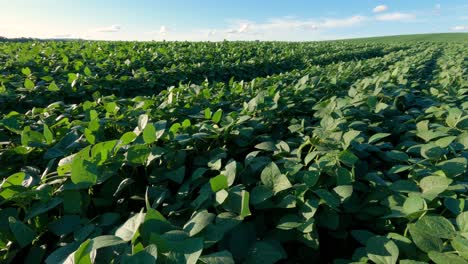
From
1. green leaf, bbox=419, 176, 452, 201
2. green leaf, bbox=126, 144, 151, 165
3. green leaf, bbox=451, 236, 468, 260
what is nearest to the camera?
green leaf, bbox=451, 236, 468, 260

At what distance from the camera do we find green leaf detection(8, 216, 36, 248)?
3.30 ft

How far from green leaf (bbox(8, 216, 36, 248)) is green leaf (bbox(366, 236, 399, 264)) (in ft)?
3.74

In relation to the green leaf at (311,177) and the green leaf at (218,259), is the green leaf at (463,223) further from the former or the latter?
the green leaf at (218,259)

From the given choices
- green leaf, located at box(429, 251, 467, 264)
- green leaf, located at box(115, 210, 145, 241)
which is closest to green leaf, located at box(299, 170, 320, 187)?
green leaf, located at box(429, 251, 467, 264)

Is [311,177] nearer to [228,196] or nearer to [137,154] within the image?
[228,196]

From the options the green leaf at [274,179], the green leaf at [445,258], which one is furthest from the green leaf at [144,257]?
the green leaf at [445,258]

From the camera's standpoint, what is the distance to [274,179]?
129 centimetres

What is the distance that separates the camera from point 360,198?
1493 millimetres

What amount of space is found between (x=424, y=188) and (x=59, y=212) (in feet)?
5.03

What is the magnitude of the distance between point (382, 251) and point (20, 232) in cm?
121

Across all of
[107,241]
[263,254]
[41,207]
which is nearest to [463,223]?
[263,254]

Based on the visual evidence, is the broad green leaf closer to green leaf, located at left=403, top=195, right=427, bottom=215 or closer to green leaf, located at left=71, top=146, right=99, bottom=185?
green leaf, located at left=71, top=146, right=99, bottom=185

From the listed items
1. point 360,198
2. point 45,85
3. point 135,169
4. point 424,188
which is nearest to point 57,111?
point 135,169

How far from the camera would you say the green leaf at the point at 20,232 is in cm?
Result: 100
